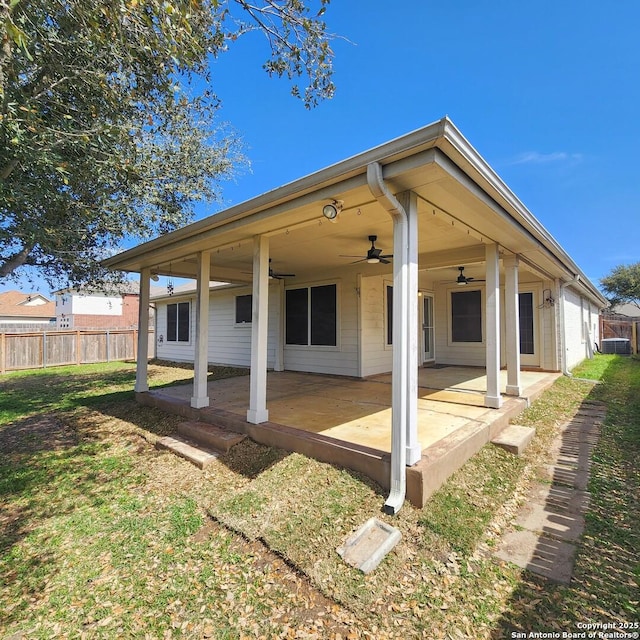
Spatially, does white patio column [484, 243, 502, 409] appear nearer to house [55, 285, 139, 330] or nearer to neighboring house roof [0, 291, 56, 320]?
house [55, 285, 139, 330]

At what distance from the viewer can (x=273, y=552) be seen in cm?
240

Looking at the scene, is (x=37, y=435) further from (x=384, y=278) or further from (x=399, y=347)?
(x=384, y=278)

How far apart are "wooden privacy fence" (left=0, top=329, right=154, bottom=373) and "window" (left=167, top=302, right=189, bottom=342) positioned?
2716 millimetres

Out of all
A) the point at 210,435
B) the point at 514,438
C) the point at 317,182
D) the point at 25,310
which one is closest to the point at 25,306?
the point at 25,310

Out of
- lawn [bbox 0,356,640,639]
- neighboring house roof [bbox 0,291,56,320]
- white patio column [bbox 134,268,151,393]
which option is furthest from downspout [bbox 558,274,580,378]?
neighboring house roof [bbox 0,291,56,320]

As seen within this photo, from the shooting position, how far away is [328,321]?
817cm

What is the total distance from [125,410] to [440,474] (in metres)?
5.43

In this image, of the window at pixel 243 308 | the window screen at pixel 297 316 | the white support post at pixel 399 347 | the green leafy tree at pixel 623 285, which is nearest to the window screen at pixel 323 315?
the window screen at pixel 297 316

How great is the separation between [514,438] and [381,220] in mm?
2971

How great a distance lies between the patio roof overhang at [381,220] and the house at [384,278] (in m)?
0.02

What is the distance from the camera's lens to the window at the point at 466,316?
9.18 meters

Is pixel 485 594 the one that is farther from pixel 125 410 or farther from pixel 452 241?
pixel 125 410

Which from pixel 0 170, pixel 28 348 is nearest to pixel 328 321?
pixel 0 170

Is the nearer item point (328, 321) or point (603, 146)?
point (328, 321)
